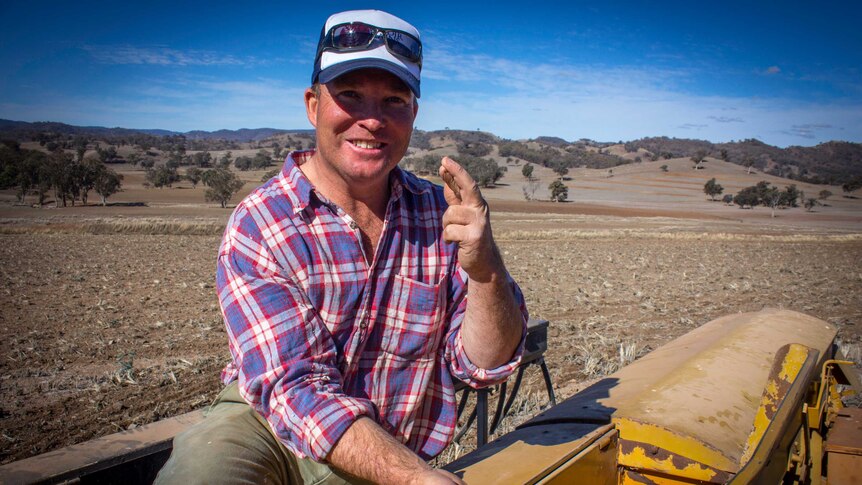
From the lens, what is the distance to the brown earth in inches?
203

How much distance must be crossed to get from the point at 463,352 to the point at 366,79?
1.06 m

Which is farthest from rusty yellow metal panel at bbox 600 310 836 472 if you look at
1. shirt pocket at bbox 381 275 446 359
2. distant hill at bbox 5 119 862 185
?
distant hill at bbox 5 119 862 185

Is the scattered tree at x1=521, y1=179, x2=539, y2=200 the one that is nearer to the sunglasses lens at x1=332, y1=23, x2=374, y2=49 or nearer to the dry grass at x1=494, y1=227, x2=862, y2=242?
the dry grass at x1=494, y1=227, x2=862, y2=242

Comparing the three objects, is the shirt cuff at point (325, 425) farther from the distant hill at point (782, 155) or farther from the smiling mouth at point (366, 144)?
the distant hill at point (782, 155)

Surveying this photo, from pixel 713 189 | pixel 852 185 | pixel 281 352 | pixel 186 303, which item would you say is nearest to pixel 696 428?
pixel 281 352

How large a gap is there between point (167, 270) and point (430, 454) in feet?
43.4

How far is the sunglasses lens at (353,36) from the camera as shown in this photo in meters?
1.87

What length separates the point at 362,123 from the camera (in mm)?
1878

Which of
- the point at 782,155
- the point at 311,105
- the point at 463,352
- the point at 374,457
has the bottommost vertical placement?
the point at 374,457

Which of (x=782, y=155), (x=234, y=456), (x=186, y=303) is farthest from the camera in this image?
(x=782, y=155)

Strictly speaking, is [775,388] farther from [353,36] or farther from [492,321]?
[353,36]

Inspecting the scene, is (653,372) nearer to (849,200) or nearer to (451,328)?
(451,328)

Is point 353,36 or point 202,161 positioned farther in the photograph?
point 202,161

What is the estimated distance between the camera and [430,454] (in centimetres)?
212
